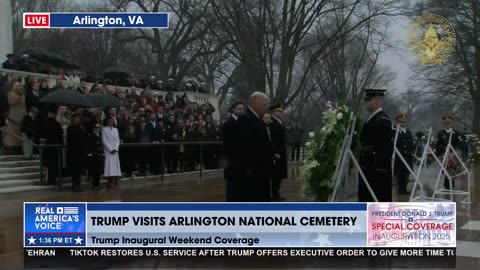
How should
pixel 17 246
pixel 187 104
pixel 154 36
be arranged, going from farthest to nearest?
1. pixel 17 246
2. pixel 187 104
3. pixel 154 36

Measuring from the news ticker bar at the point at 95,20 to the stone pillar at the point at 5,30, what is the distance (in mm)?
128

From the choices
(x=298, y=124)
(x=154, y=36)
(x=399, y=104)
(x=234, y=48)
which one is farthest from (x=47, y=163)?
(x=399, y=104)

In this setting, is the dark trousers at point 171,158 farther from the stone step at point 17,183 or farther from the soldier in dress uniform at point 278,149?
the stone step at point 17,183

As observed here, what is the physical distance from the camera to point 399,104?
180 inches

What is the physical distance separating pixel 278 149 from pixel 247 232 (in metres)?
0.78

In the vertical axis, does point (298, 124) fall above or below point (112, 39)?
below

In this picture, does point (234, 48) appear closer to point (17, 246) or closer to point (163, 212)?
point (163, 212)

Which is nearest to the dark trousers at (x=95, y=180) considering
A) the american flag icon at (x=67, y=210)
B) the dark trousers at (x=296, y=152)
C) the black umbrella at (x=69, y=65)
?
the american flag icon at (x=67, y=210)

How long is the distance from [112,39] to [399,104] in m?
2.35

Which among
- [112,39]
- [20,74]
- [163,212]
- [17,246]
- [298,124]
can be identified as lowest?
[17,246]

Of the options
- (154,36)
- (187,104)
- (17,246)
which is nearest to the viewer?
(154,36)

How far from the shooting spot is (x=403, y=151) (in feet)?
16.6

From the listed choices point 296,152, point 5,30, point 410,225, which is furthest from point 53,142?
point 410,225

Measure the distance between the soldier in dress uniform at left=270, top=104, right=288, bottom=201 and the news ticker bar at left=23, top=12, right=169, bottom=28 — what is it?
1.13 meters
